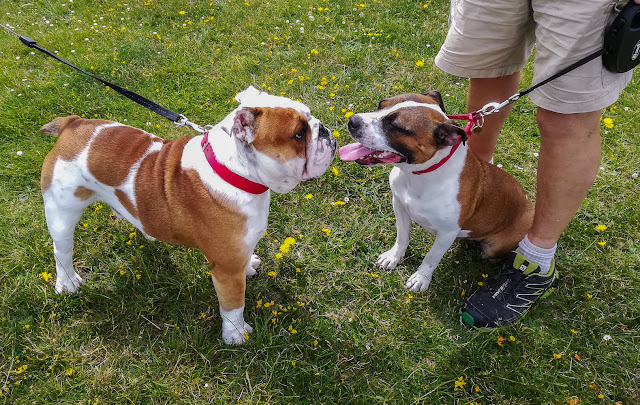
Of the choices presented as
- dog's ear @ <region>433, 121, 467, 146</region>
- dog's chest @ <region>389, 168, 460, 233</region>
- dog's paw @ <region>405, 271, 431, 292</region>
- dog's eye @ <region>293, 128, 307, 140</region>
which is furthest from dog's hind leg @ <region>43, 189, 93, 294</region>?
dog's paw @ <region>405, 271, 431, 292</region>

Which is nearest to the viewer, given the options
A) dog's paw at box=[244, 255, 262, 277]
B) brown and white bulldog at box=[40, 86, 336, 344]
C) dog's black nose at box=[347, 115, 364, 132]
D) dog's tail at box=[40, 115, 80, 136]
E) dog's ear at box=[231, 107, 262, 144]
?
dog's ear at box=[231, 107, 262, 144]

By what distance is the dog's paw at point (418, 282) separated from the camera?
11.1ft

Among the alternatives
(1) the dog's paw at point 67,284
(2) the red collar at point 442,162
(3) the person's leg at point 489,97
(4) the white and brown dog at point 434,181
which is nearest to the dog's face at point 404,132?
(4) the white and brown dog at point 434,181

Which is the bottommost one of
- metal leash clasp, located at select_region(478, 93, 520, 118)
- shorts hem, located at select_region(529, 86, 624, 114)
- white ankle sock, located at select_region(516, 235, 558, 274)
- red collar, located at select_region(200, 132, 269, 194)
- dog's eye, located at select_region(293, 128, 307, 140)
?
white ankle sock, located at select_region(516, 235, 558, 274)

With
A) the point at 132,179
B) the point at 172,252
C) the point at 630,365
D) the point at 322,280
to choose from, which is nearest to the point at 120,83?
the point at 172,252

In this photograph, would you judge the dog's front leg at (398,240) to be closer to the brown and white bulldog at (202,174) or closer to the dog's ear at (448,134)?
the dog's ear at (448,134)

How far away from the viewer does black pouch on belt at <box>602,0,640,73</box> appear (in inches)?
85.3

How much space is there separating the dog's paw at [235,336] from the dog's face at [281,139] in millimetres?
1119

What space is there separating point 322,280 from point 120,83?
3.54 meters

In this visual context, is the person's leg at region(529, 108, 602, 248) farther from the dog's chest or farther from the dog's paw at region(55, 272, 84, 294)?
the dog's paw at region(55, 272, 84, 294)

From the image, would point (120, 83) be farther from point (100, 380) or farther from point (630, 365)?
point (630, 365)

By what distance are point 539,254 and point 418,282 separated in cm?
89

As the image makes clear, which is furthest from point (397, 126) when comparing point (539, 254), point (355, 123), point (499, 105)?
point (539, 254)

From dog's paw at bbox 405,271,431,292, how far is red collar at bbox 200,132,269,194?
153 centimetres
